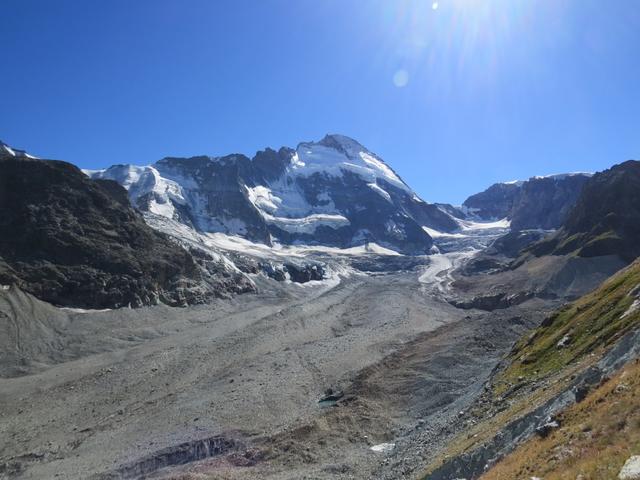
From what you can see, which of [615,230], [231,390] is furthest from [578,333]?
[615,230]

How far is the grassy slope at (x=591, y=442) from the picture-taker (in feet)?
54.7

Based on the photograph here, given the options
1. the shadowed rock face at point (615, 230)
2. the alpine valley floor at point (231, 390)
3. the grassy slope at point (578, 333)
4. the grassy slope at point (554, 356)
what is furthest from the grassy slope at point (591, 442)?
the shadowed rock face at point (615, 230)

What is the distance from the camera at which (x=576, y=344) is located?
43.8 metres

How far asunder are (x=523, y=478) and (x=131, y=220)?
157 meters

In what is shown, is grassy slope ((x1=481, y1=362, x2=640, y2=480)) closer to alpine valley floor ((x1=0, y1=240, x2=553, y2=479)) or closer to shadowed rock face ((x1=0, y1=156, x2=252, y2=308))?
alpine valley floor ((x1=0, y1=240, x2=553, y2=479))

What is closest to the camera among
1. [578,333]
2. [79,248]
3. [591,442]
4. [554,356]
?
[591,442]

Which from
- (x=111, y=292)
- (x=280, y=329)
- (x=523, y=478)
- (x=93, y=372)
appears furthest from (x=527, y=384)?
(x=111, y=292)

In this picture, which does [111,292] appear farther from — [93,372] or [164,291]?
[93,372]

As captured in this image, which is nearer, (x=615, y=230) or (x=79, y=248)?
(x=79, y=248)

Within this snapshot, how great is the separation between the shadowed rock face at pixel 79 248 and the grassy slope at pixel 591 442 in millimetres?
111570

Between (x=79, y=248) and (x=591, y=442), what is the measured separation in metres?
134

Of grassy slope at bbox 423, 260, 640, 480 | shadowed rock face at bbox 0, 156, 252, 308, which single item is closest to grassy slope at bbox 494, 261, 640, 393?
grassy slope at bbox 423, 260, 640, 480

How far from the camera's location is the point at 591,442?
18859mm

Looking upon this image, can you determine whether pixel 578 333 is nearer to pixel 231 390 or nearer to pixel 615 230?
pixel 231 390
